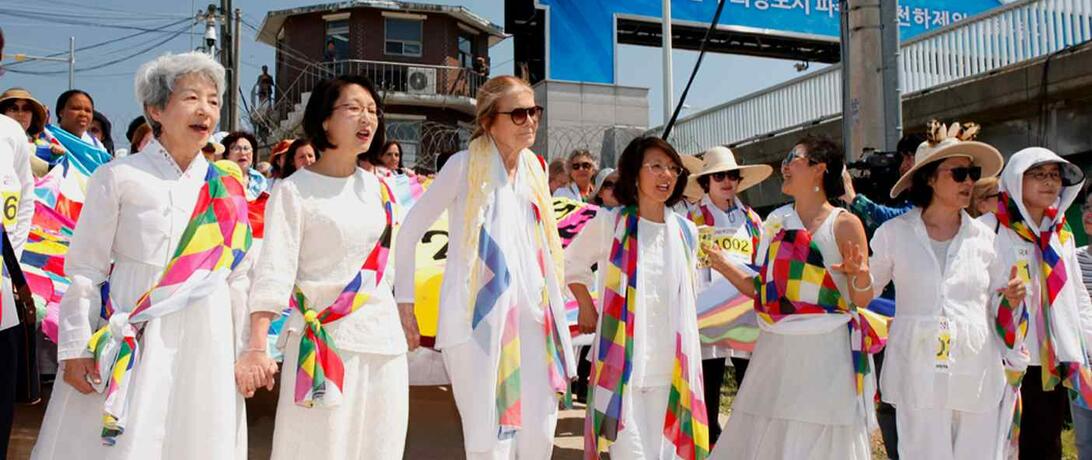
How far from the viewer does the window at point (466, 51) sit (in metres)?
35.0

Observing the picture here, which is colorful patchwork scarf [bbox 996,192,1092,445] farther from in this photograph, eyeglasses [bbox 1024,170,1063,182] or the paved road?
the paved road

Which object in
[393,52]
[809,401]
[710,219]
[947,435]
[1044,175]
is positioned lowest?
[947,435]

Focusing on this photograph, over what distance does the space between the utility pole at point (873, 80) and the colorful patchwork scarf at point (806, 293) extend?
3136 mm

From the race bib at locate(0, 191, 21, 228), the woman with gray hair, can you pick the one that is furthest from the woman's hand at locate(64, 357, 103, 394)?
the race bib at locate(0, 191, 21, 228)

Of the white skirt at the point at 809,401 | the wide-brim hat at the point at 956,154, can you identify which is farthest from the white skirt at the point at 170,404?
the wide-brim hat at the point at 956,154

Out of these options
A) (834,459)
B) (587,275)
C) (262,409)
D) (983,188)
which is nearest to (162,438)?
(587,275)

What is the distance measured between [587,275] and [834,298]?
3.60ft

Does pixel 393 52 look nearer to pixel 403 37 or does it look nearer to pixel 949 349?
pixel 403 37

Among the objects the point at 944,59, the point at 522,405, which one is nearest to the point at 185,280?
the point at 522,405

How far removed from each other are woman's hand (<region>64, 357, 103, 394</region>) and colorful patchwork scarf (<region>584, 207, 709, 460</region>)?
1931mm

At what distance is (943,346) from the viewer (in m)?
4.32

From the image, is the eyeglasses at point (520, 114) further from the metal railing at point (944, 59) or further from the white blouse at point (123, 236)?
the metal railing at point (944, 59)

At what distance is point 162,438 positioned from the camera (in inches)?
117

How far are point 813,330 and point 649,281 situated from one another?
78 centimetres
